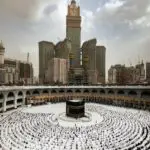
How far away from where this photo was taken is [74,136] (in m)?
32.3

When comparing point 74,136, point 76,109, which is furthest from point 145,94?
point 74,136

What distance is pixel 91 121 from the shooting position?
4428 cm

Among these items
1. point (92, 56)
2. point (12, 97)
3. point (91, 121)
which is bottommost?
point (91, 121)

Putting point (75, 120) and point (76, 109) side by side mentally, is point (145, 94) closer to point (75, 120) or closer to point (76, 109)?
point (76, 109)

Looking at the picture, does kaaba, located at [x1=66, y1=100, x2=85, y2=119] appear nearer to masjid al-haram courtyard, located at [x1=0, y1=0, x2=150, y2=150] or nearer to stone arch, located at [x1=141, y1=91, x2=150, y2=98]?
masjid al-haram courtyard, located at [x1=0, y1=0, x2=150, y2=150]

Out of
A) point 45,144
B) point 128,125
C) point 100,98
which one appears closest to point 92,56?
point 100,98

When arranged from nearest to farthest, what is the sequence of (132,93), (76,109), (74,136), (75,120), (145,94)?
(74,136) < (75,120) < (76,109) < (145,94) < (132,93)

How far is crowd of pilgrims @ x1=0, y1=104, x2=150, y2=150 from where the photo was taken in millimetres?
27141

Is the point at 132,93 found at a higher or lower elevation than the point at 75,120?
higher

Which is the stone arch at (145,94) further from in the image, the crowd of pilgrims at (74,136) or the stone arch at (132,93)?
the crowd of pilgrims at (74,136)

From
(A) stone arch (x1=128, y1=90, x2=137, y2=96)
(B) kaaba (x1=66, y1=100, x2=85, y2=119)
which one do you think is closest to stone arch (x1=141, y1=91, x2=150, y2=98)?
(A) stone arch (x1=128, y1=90, x2=137, y2=96)

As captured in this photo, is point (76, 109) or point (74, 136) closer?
point (74, 136)

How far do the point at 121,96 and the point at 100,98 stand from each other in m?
10.3

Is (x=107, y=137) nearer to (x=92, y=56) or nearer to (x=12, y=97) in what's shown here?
(x=12, y=97)
